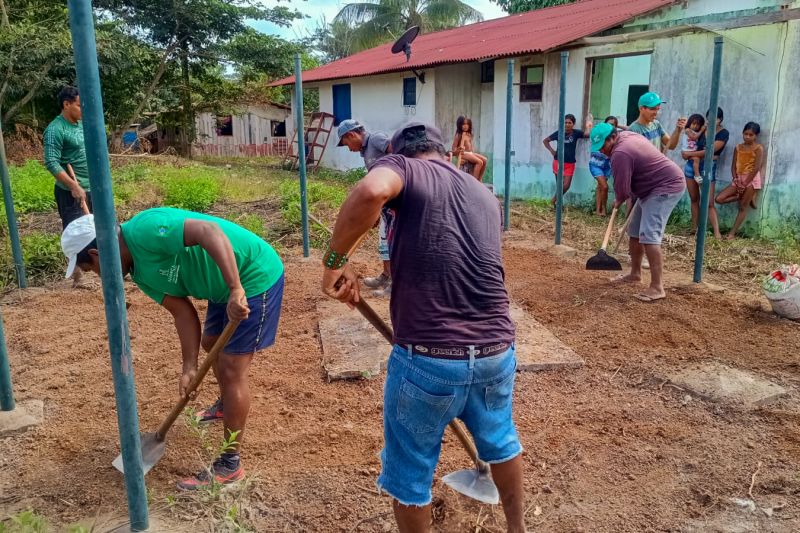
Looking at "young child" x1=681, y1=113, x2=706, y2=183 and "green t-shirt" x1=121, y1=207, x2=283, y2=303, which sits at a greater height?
"young child" x1=681, y1=113, x2=706, y2=183

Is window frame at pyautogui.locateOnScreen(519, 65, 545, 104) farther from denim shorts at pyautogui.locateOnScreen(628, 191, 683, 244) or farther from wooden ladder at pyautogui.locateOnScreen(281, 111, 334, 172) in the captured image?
wooden ladder at pyautogui.locateOnScreen(281, 111, 334, 172)

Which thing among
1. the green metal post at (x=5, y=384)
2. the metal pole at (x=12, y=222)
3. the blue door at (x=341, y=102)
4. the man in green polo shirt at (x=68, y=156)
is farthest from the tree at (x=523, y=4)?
the green metal post at (x=5, y=384)

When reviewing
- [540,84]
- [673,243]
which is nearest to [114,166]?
[540,84]

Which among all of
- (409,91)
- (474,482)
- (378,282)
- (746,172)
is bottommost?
(474,482)

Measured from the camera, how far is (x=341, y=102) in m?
18.3

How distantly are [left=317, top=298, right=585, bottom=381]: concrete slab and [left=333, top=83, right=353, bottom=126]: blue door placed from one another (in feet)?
45.7

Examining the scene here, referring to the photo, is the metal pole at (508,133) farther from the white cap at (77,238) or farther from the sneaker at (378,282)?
the white cap at (77,238)

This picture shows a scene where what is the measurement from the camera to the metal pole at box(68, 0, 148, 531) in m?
1.90

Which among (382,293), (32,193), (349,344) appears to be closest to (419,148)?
(349,344)

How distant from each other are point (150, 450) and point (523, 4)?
21.1 metres

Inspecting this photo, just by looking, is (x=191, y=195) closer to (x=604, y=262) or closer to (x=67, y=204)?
(x=67, y=204)

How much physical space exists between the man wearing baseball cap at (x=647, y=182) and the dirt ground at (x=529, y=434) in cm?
44

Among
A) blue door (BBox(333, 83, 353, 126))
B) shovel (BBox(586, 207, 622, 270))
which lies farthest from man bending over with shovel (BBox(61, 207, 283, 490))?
blue door (BBox(333, 83, 353, 126))

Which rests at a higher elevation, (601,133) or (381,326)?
(601,133)
